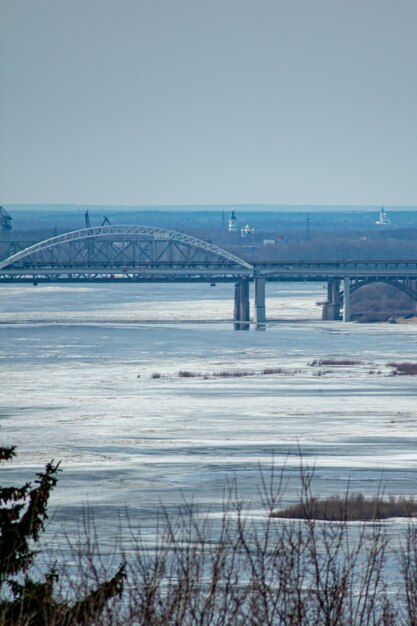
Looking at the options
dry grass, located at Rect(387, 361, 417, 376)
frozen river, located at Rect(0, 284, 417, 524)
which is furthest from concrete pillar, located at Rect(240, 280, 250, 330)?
dry grass, located at Rect(387, 361, 417, 376)

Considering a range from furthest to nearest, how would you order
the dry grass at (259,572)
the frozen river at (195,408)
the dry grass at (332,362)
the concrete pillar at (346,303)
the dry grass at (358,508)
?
the concrete pillar at (346,303) → the dry grass at (332,362) → the frozen river at (195,408) → the dry grass at (358,508) → the dry grass at (259,572)

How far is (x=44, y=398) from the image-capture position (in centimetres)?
5381

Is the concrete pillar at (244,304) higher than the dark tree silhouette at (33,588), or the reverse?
the dark tree silhouette at (33,588)

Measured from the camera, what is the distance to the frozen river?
112 ft

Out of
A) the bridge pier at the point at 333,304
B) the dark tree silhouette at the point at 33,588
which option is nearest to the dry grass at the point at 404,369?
the bridge pier at the point at 333,304

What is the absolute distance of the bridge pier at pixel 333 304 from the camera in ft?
383

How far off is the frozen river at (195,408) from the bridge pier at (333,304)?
33.3 feet

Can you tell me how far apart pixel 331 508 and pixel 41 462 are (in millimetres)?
10208

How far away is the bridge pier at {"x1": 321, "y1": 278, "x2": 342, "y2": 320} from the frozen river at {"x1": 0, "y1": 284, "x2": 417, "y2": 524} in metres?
10.1

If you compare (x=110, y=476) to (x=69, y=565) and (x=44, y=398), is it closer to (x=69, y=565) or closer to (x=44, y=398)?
(x=69, y=565)

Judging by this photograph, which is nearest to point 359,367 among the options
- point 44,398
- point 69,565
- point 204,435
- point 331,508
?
point 44,398

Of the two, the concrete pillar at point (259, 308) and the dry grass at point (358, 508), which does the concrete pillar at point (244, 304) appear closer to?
the concrete pillar at point (259, 308)

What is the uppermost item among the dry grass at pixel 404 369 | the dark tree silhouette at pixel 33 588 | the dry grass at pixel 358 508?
the dark tree silhouette at pixel 33 588

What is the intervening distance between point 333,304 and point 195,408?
68.5 m
